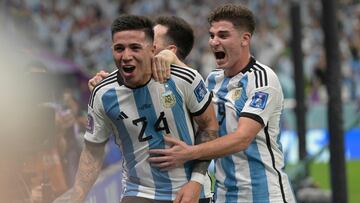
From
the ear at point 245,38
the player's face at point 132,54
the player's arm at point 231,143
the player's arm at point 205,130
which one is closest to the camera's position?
the player's face at point 132,54

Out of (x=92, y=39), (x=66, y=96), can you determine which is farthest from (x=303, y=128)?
(x=92, y=39)

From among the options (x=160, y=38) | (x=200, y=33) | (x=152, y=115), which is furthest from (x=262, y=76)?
(x=200, y=33)

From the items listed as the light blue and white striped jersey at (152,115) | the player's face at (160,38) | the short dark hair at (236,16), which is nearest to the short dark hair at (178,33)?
the player's face at (160,38)

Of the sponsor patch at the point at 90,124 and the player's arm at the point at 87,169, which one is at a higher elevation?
the sponsor patch at the point at 90,124

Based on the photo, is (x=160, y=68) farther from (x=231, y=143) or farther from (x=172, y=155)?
(x=231, y=143)

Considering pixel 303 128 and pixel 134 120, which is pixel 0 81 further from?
pixel 303 128

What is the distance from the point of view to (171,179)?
578cm

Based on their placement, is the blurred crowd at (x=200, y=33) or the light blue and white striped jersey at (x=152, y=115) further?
the blurred crowd at (x=200, y=33)

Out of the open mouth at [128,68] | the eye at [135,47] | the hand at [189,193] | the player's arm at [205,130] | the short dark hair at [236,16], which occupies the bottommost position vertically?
the hand at [189,193]

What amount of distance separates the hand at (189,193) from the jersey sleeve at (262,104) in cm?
66

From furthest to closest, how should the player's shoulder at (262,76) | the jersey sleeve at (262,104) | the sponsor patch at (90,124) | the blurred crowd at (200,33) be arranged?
the blurred crowd at (200,33) → the player's shoulder at (262,76) → the jersey sleeve at (262,104) → the sponsor patch at (90,124)

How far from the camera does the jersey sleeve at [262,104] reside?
20.3ft

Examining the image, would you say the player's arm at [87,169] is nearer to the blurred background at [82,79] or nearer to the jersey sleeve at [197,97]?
the blurred background at [82,79]

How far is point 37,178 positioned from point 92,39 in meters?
20.9
